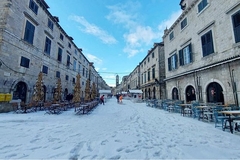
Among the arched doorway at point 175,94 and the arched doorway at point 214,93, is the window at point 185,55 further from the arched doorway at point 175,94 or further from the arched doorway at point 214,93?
the arched doorway at point 214,93

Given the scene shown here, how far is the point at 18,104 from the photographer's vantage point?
33.0ft

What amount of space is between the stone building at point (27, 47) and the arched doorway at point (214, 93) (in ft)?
56.0

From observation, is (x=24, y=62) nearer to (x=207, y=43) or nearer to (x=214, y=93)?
(x=207, y=43)

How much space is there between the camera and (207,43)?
10.2 meters

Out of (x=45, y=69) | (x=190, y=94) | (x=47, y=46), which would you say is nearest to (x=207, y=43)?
(x=190, y=94)

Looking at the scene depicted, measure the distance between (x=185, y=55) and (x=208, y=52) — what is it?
3.15m

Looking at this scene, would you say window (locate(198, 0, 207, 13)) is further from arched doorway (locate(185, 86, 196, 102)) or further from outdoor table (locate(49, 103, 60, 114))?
outdoor table (locate(49, 103, 60, 114))

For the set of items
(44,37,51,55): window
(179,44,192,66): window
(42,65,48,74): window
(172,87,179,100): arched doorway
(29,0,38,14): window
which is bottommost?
(172,87,179,100): arched doorway

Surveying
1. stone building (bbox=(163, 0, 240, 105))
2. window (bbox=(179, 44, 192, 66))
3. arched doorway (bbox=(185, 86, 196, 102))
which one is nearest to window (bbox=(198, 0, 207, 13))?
stone building (bbox=(163, 0, 240, 105))

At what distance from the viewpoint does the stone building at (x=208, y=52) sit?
791 cm

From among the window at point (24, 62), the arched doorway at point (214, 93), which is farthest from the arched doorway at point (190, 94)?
the window at point (24, 62)

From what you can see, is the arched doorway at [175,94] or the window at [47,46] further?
the window at [47,46]

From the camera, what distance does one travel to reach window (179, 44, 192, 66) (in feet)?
40.6

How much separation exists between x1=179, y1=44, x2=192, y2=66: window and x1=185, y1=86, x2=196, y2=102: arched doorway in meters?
2.92
